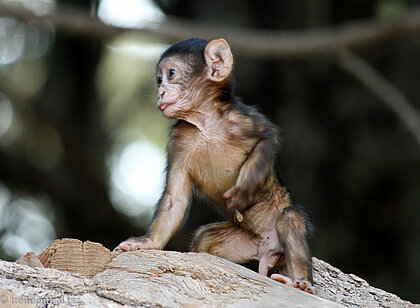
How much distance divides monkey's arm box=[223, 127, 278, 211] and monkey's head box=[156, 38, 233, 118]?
751mm

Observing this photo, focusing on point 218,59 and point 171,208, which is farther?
point 218,59

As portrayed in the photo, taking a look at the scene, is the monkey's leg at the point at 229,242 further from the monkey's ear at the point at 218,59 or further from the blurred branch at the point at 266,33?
the blurred branch at the point at 266,33

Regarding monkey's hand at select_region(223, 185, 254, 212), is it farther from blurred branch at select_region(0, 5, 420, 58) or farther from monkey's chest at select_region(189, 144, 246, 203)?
blurred branch at select_region(0, 5, 420, 58)

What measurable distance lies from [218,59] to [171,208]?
1.44 meters

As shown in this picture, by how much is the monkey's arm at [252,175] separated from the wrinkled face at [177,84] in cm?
78

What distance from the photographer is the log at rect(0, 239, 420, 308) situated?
4.14 meters

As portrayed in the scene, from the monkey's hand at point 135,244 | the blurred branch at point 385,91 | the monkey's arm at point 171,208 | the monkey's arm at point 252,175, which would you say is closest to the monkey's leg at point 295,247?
the monkey's arm at point 252,175

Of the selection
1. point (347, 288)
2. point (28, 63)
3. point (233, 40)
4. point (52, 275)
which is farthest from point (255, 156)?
point (28, 63)

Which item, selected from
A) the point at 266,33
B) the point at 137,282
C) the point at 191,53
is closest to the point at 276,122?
the point at 266,33

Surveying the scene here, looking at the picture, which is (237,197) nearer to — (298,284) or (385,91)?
(298,284)

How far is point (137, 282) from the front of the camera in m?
4.41

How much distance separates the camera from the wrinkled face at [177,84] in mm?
6430

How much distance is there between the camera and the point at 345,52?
1164 centimetres

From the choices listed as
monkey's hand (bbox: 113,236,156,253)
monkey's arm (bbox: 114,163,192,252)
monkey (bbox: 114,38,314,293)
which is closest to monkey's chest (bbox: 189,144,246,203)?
monkey (bbox: 114,38,314,293)
